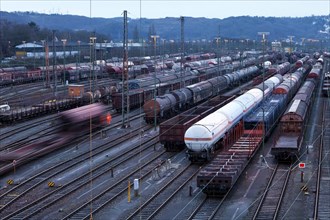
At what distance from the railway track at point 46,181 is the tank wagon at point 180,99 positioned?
18.1 ft

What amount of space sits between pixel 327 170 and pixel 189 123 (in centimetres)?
750

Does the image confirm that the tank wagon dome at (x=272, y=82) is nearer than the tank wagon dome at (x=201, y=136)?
No

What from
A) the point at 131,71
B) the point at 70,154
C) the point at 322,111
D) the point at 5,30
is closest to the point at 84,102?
the point at 70,154

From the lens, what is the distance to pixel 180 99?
1581 inches

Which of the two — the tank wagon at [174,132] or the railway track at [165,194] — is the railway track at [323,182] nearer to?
the railway track at [165,194]

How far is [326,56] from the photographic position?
131625mm

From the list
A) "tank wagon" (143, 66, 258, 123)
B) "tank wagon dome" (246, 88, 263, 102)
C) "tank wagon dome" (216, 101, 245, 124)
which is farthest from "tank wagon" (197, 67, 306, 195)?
"tank wagon" (143, 66, 258, 123)

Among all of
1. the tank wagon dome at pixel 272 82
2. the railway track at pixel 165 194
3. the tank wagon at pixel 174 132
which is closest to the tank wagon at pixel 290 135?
the railway track at pixel 165 194

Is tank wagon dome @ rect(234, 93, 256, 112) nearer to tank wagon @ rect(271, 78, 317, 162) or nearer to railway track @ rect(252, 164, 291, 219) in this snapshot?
tank wagon @ rect(271, 78, 317, 162)

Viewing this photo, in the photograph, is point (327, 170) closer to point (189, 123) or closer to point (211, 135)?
point (211, 135)

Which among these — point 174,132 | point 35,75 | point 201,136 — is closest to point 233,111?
point 174,132

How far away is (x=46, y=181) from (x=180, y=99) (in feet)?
60.7

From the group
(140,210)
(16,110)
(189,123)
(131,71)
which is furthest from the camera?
(131,71)

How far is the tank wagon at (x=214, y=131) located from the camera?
25.2 meters
